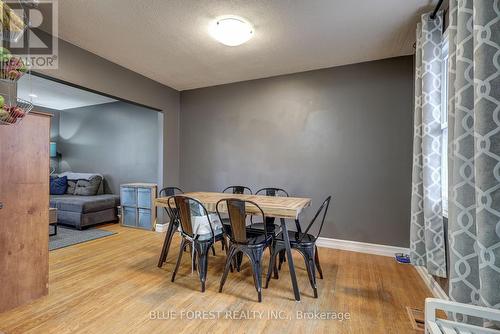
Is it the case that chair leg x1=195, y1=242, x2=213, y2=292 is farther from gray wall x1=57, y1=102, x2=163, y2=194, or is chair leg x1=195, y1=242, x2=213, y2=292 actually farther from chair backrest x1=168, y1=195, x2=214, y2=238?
gray wall x1=57, y1=102, x2=163, y2=194

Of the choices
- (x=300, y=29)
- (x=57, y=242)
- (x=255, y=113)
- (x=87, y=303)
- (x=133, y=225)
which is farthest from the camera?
(x=133, y=225)

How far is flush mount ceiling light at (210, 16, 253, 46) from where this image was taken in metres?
2.28

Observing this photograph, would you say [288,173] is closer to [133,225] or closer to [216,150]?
[216,150]

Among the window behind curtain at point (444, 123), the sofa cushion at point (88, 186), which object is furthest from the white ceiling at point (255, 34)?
the sofa cushion at point (88, 186)

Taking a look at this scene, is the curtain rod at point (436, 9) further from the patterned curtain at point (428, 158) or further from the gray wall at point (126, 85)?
the gray wall at point (126, 85)

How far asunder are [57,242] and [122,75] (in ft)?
8.60

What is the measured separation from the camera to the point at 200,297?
6.97 ft

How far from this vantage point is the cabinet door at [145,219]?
439 centimetres

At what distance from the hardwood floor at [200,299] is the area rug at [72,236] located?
0.51 metres

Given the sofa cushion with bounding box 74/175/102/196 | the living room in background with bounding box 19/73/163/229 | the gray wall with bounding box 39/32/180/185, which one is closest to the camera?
the gray wall with bounding box 39/32/180/185

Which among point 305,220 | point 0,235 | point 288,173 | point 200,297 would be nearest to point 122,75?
point 0,235

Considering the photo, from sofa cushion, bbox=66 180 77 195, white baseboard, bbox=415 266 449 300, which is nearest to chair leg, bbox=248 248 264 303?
white baseboard, bbox=415 266 449 300
